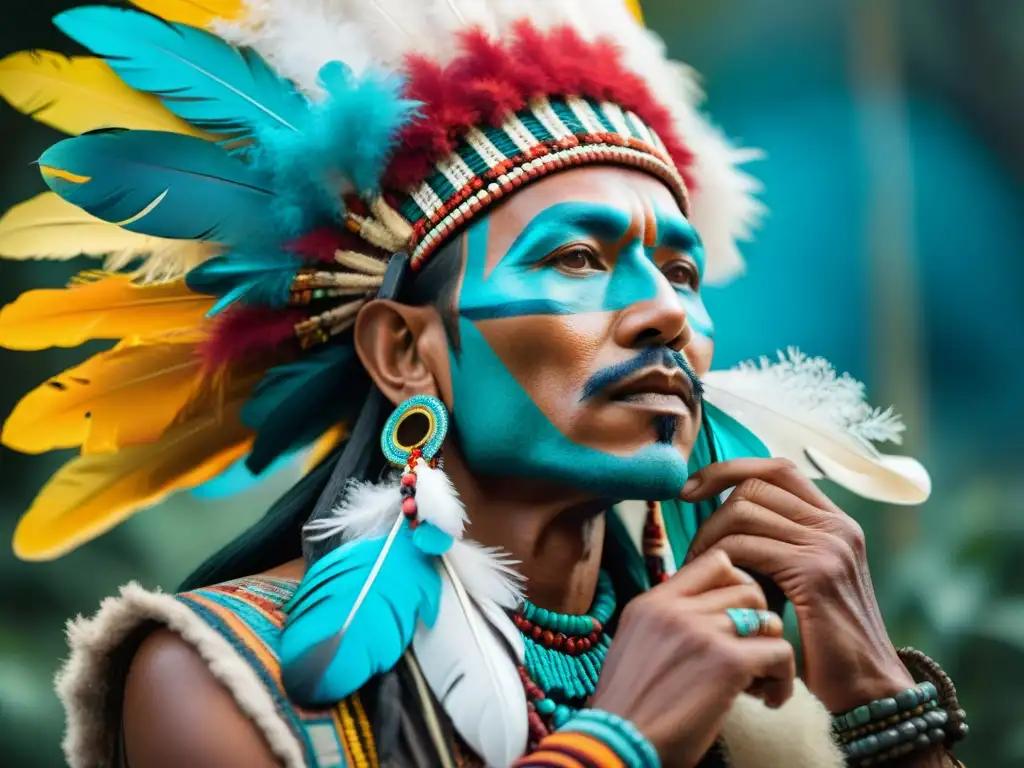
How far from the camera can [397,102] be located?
1.95 meters

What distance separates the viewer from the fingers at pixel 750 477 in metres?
1.97

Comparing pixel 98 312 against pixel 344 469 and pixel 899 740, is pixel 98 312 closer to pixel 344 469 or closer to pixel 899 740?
pixel 344 469

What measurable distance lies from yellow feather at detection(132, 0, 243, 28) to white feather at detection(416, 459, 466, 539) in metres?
1.00

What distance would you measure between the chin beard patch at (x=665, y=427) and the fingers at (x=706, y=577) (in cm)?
20

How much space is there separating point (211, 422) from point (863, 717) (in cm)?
129

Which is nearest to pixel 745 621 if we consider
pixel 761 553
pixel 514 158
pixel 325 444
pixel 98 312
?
pixel 761 553

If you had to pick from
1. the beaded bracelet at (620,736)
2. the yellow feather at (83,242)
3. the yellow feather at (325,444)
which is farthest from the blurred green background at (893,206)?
the beaded bracelet at (620,736)

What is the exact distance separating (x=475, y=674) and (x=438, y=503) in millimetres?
264

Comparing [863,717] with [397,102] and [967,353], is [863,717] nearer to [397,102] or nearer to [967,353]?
[397,102]

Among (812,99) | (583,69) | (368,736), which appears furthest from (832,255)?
(368,736)

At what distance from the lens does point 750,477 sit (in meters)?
1.99

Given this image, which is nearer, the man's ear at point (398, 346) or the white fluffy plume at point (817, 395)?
the man's ear at point (398, 346)

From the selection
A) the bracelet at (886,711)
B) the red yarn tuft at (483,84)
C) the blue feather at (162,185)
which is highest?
the red yarn tuft at (483,84)

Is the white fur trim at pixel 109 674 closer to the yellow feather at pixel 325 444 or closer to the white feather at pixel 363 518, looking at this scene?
the white feather at pixel 363 518
